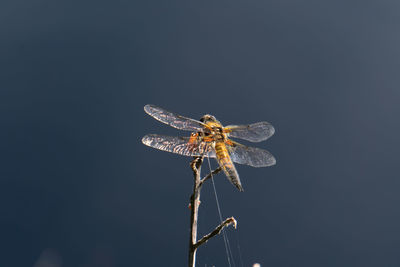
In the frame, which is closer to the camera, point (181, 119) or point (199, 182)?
point (199, 182)

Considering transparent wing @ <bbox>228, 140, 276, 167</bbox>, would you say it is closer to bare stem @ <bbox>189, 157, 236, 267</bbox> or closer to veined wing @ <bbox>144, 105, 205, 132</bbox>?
veined wing @ <bbox>144, 105, 205, 132</bbox>

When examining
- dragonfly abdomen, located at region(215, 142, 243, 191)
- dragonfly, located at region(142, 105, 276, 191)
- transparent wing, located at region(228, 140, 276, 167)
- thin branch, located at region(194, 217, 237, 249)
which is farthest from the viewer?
transparent wing, located at region(228, 140, 276, 167)

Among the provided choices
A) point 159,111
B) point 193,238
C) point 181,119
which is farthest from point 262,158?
point 193,238

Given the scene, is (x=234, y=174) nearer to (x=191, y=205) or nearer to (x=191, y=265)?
(x=191, y=205)

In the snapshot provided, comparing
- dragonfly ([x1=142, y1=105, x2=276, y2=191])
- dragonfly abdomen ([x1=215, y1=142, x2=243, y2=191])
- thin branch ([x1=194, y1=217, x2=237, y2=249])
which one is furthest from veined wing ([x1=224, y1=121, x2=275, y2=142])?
thin branch ([x1=194, y1=217, x2=237, y2=249])

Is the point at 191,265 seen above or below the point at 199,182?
below

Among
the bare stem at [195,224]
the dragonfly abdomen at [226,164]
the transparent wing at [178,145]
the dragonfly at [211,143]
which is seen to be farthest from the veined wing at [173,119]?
the bare stem at [195,224]

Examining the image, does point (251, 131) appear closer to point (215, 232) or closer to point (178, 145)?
point (178, 145)

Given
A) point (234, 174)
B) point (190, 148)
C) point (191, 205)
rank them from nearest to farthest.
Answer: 1. point (191, 205)
2. point (234, 174)
3. point (190, 148)
